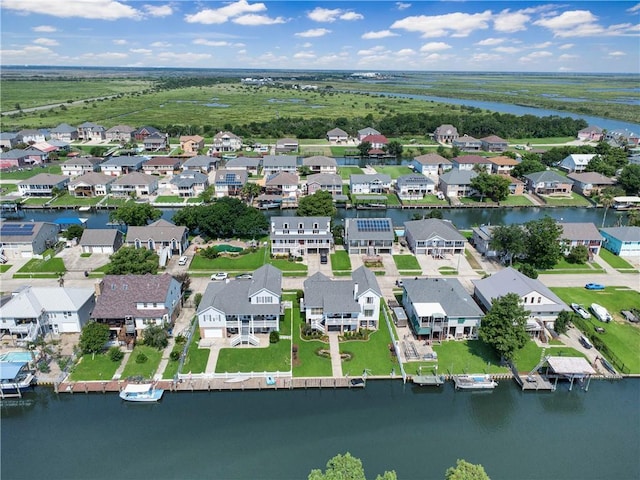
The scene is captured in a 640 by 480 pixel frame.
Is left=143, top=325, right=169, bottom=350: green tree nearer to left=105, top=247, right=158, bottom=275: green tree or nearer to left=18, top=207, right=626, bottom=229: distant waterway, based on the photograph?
left=105, top=247, right=158, bottom=275: green tree

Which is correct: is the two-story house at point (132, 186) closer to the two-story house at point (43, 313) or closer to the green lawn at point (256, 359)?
→ the two-story house at point (43, 313)

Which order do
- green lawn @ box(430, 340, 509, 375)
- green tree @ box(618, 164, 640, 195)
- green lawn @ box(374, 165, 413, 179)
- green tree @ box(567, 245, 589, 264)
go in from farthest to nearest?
green lawn @ box(374, 165, 413, 179) < green tree @ box(618, 164, 640, 195) < green tree @ box(567, 245, 589, 264) < green lawn @ box(430, 340, 509, 375)

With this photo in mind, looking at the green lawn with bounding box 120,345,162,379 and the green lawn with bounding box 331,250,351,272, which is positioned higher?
the green lawn with bounding box 331,250,351,272

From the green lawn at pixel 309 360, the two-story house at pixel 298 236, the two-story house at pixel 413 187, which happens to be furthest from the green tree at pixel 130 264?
the two-story house at pixel 413 187

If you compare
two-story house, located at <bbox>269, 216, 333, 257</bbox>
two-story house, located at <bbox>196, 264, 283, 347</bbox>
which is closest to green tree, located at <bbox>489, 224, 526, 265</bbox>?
two-story house, located at <bbox>269, 216, 333, 257</bbox>

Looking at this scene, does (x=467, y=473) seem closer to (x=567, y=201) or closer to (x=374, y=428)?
(x=374, y=428)
